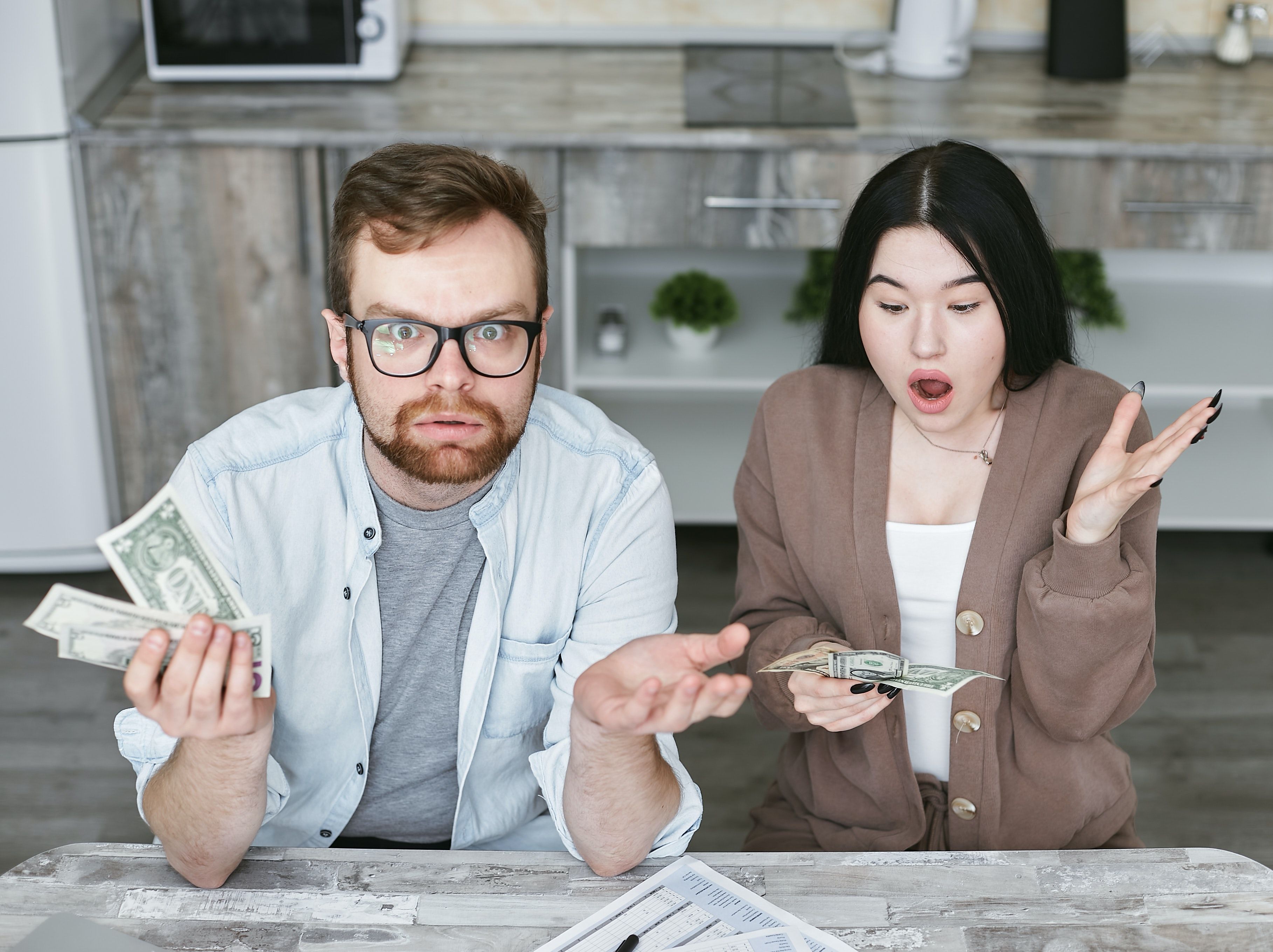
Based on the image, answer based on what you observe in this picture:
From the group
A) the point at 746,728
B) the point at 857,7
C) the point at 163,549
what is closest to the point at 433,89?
the point at 857,7

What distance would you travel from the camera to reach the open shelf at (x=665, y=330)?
2902 mm

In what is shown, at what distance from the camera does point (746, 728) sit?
8.50 ft

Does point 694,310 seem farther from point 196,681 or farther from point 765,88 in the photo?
point 196,681

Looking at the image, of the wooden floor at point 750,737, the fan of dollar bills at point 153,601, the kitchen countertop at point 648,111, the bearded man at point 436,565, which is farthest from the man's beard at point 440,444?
the kitchen countertop at point 648,111

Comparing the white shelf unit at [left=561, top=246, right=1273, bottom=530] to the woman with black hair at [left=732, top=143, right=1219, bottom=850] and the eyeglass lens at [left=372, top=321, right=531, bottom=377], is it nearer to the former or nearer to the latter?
the woman with black hair at [left=732, top=143, right=1219, bottom=850]

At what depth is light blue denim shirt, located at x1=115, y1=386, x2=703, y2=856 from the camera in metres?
1.42

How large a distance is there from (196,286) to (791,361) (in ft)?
4.29

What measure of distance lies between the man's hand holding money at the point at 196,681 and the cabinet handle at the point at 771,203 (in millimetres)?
1705

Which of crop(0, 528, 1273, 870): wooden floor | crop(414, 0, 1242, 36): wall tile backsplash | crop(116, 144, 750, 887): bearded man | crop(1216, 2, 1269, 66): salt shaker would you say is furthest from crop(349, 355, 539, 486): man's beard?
crop(1216, 2, 1269, 66): salt shaker

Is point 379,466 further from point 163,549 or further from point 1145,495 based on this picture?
point 1145,495

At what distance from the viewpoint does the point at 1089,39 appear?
2893mm

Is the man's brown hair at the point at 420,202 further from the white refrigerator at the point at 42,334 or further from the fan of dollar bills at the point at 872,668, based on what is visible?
the white refrigerator at the point at 42,334

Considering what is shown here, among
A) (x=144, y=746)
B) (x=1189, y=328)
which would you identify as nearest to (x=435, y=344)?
(x=144, y=746)

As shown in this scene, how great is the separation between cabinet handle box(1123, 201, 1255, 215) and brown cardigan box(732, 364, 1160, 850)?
1208 mm
